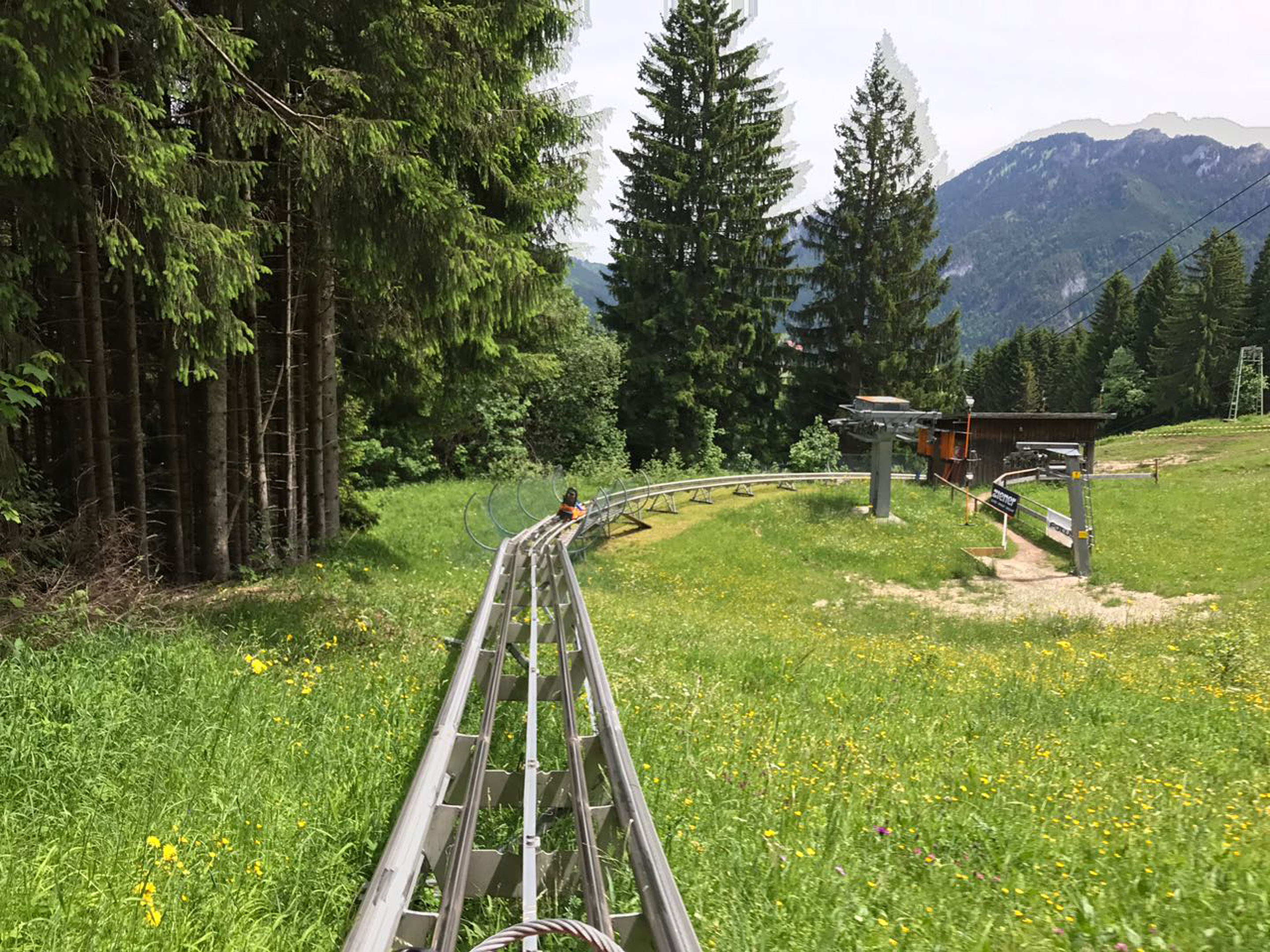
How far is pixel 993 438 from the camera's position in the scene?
36.4 metres

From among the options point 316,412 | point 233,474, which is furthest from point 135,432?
point 316,412

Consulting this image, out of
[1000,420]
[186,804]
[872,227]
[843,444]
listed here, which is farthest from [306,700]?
[872,227]

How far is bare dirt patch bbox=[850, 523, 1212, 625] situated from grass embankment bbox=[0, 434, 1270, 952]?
23.2 feet

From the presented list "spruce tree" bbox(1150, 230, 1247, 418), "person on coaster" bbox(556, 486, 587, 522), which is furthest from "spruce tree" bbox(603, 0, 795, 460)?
"spruce tree" bbox(1150, 230, 1247, 418)

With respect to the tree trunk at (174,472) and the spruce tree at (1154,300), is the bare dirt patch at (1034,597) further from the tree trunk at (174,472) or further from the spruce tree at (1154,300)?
the spruce tree at (1154,300)

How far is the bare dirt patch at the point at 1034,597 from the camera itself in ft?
56.7

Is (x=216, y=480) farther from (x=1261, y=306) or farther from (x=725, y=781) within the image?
(x=1261, y=306)

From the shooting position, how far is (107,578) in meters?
7.46

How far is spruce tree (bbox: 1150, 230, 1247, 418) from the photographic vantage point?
7194cm

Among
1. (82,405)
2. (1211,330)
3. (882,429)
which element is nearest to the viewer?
(82,405)

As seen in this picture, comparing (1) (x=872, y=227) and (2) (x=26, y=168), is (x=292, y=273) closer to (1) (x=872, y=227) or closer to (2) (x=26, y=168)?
(2) (x=26, y=168)

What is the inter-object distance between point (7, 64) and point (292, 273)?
290 inches

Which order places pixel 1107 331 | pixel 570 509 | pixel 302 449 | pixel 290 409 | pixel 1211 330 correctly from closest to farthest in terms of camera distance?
pixel 290 409, pixel 302 449, pixel 570 509, pixel 1211 330, pixel 1107 331

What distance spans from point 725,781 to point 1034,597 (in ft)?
58.6
